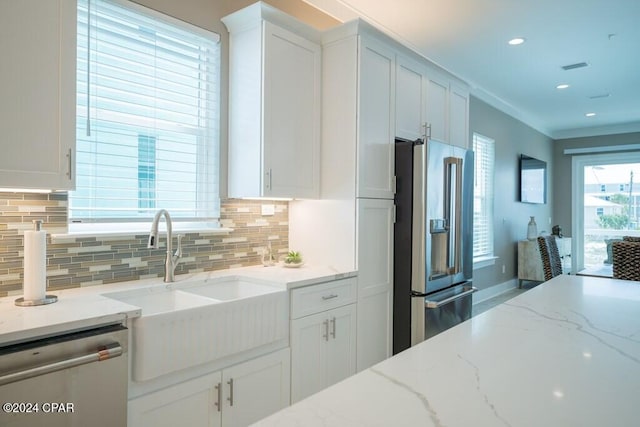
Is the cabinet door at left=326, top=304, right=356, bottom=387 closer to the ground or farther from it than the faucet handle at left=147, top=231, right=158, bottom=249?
closer to the ground

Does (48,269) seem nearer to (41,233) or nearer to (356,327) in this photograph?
(41,233)

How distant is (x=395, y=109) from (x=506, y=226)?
13.4 feet

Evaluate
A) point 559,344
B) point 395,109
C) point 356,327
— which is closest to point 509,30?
point 395,109

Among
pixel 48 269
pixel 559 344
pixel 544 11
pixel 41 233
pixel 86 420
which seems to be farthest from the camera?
pixel 544 11

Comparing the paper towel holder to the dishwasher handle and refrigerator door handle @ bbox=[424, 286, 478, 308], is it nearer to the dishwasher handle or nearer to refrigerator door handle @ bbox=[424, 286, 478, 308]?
the dishwasher handle

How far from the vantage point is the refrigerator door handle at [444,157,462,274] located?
318cm

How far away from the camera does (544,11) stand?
3.33 m

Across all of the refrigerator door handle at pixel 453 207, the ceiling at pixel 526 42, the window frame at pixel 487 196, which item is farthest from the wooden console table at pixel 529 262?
the refrigerator door handle at pixel 453 207

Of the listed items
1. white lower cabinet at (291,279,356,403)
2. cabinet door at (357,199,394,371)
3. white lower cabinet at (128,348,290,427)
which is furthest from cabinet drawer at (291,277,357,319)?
white lower cabinet at (128,348,290,427)

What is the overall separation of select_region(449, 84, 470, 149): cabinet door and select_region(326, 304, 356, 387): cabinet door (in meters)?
1.93

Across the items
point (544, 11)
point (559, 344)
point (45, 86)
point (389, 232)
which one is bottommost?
point (559, 344)

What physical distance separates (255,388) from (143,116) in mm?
1555

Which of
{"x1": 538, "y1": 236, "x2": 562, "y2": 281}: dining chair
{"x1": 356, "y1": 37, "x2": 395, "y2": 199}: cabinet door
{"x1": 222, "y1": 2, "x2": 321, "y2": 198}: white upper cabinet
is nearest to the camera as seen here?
{"x1": 222, "y1": 2, "x2": 321, "y2": 198}: white upper cabinet

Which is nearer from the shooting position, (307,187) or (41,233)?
(41,233)
